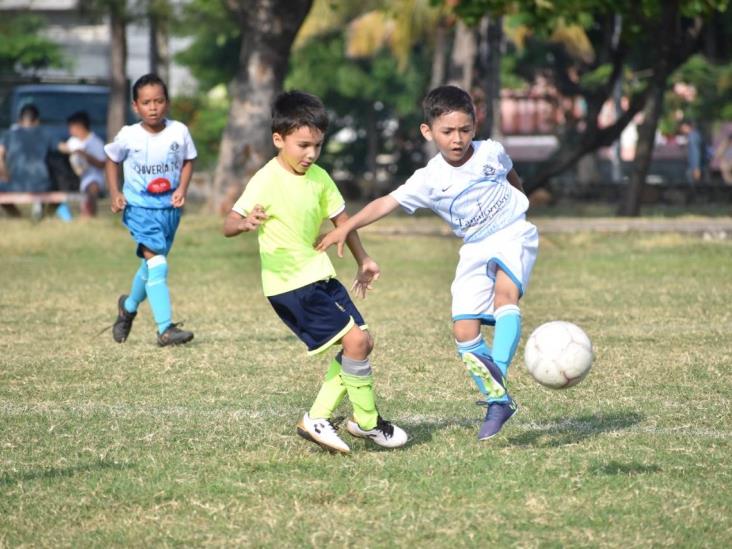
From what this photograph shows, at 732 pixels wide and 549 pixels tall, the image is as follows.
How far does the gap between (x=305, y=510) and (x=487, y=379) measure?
124 cm

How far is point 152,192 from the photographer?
9305 mm

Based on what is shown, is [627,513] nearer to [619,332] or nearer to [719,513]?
[719,513]

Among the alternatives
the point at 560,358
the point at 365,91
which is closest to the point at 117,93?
the point at 365,91

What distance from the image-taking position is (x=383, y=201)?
6.11m

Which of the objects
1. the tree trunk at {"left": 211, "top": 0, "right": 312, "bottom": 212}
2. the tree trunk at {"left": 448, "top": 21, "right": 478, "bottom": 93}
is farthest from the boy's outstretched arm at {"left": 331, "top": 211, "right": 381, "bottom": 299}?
the tree trunk at {"left": 448, "top": 21, "right": 478, "bottom": 93}

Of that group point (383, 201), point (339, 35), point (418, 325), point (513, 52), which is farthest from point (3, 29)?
point (383, 201)

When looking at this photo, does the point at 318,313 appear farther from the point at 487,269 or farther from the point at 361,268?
the point at 487,269

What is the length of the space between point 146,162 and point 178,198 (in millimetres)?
324

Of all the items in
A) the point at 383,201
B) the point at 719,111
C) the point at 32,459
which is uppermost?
the point at 383,201

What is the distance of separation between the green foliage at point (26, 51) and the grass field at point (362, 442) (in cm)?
3467

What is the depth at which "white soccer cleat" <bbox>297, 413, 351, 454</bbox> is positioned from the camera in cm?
584

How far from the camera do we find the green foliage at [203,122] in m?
37.5

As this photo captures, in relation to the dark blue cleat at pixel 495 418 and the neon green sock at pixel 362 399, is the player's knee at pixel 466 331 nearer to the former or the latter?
the dark blue cleat at pixel 495 418

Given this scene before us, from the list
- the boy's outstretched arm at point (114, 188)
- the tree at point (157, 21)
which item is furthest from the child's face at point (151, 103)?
the tree at point (157, 21)
